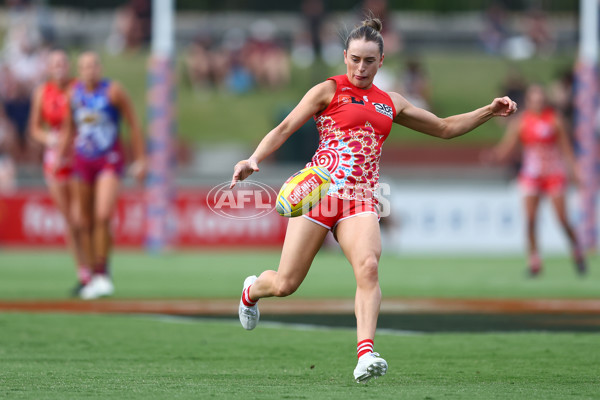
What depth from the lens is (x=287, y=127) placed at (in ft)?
21.4

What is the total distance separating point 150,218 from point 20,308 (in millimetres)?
9676

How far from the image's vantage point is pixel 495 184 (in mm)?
21391

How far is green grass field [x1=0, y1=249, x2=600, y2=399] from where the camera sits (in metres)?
6.02

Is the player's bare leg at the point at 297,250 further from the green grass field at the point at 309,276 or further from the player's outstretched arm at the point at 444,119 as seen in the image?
the green grass field at the point at 309,276

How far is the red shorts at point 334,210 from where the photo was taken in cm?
661

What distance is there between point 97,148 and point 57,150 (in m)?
0.48

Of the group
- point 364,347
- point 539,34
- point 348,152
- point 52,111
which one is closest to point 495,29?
point 539,34

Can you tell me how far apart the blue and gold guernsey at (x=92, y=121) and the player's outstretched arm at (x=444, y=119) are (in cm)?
536

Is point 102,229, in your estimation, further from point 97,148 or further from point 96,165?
point 97,148

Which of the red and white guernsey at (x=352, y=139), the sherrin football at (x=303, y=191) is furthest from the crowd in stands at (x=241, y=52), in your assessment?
the sherrin football at (x=303, y=191)

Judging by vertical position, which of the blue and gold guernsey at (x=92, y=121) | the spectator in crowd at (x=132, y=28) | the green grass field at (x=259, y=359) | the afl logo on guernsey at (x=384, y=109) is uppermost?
the spectator in crowd at (x=132, y=28)

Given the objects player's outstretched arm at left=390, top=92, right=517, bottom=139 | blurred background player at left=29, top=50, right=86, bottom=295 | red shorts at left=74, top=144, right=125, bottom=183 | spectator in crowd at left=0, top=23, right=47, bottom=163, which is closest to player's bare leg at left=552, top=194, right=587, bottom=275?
red shorts at left=74, top=144, right=125, bottom=183

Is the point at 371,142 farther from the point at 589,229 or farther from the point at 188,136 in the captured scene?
the point at 188,136

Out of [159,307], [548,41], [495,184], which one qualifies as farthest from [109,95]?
[548,41]
